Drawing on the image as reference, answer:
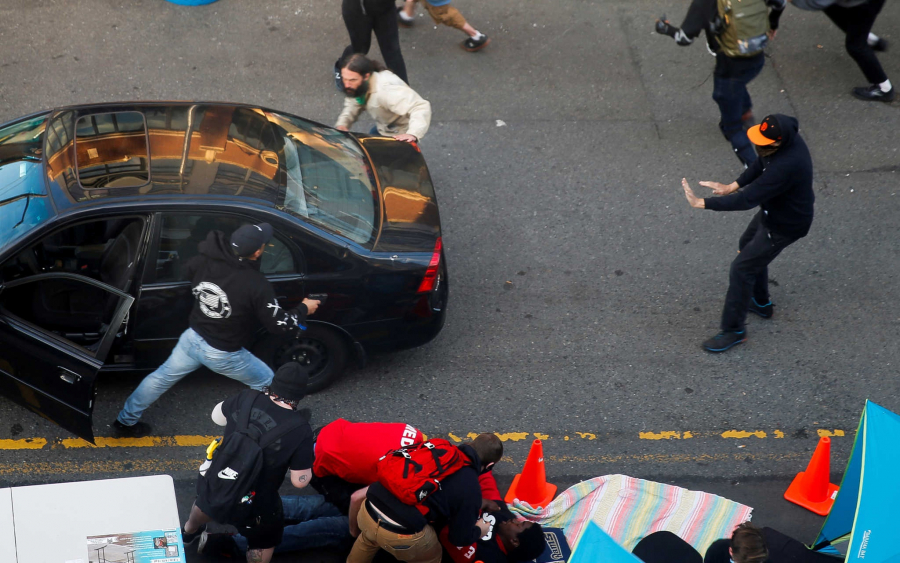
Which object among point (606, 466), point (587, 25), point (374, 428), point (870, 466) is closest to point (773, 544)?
point (870, 466)

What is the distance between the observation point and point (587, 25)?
9.84 meters

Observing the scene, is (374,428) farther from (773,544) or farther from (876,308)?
(876,308)

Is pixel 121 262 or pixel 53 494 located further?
pixel 121 262

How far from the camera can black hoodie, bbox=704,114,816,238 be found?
18.9 feet

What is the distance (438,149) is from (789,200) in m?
3.39

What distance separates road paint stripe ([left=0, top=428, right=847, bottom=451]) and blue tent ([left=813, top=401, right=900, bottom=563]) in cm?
121

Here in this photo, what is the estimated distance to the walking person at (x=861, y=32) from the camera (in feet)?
27.1

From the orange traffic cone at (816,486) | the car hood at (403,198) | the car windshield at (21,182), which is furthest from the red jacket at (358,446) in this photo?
the orange traffic cone at (816,486)

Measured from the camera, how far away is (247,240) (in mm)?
4961

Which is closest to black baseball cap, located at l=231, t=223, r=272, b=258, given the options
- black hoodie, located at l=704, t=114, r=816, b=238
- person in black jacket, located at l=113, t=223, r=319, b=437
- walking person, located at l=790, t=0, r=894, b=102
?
person in black jacket, located at l=113, t=223, r=319, b=437

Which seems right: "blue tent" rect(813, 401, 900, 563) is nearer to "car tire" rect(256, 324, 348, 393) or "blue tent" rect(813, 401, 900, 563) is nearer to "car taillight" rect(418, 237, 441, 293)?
"car taillight" rect(418, 237, 441, 293)

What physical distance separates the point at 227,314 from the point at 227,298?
4.4 inches

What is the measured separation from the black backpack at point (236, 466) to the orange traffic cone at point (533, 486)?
64.6 inches

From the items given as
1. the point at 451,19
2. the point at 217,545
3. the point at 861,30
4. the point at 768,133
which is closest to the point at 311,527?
the point at 217,545
